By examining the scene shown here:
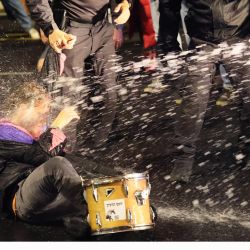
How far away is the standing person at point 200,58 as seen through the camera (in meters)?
1.71

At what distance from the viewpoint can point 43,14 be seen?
5.47 feet

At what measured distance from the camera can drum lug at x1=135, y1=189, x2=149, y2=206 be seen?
5.32ft

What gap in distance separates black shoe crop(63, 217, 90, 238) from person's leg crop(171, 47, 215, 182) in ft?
Answer: 1.07

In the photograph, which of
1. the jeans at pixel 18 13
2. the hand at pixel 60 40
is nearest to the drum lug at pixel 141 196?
the hand at pixel 60 40

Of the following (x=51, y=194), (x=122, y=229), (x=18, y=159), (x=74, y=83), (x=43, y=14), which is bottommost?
(x=122, y=229)

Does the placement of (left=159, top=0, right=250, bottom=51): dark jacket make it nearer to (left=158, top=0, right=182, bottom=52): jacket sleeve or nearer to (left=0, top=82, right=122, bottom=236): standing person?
(left=158, top=0, right=182, bottom=52): jacket sleeve

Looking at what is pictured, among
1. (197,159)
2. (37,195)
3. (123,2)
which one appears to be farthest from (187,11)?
(37,195)

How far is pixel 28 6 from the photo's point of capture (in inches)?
66.4

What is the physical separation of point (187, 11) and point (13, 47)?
578 millimetres

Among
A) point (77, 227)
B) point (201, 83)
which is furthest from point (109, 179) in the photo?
point (201, 83)

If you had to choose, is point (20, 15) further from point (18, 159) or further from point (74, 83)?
point (18, 159)

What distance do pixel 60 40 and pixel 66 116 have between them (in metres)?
0.25
